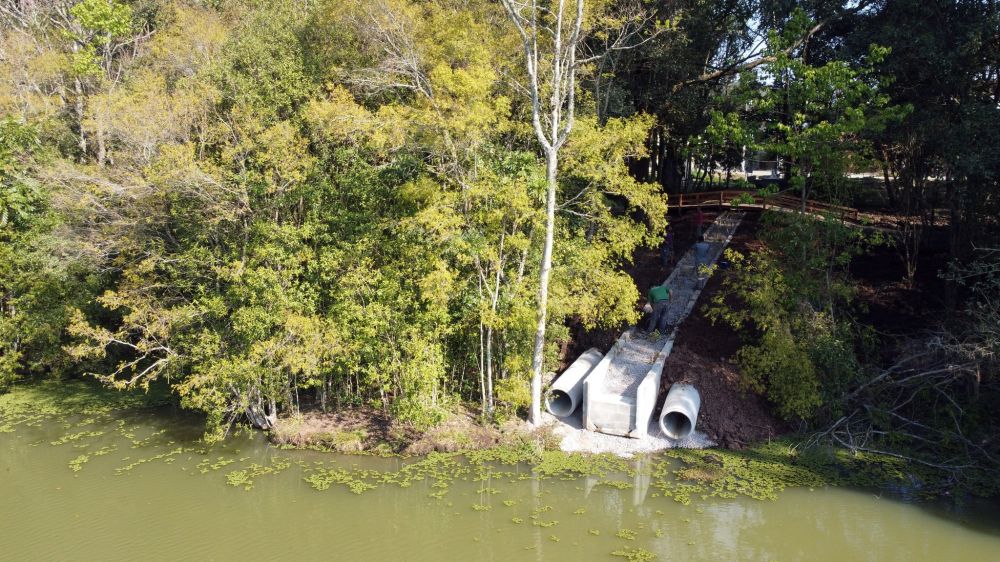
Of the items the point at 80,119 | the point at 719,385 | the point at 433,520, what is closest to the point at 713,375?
the point at 719,385

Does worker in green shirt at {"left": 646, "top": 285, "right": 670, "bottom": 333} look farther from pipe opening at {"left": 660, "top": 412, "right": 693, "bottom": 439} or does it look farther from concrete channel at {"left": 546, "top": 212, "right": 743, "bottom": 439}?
pipe opening at {"left": 660, "top": 412, "right": 693, "bottom": 439}

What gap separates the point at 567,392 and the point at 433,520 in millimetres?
4009

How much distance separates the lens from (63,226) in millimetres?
14828

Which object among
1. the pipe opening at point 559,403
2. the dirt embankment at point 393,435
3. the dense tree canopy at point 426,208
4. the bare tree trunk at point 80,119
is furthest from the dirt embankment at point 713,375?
the bare tree trunk at point 80,119

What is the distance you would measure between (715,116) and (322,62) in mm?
9369

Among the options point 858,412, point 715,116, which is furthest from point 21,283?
point 858,412

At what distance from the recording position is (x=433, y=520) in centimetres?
1053

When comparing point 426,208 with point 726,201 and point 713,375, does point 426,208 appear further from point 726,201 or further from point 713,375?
point 726,201

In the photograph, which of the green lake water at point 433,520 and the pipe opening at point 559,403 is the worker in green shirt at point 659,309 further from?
the green lake water at point 433,520

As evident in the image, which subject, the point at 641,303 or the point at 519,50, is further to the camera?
the point at 641,303

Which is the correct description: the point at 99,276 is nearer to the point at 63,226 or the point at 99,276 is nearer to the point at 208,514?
the point at 63,226

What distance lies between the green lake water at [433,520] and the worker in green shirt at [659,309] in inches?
169

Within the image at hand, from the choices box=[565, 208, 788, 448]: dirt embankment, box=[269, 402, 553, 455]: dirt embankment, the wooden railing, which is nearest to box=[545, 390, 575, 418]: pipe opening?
box=[269, 402, 553, 455]: dirt embankment

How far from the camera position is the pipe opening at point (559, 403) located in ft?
44.5
